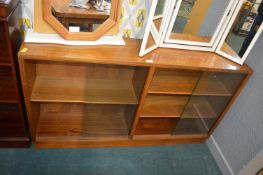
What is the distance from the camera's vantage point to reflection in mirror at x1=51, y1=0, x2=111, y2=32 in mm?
1194

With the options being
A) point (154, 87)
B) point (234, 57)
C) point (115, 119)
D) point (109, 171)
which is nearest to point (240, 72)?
point (234, 57)

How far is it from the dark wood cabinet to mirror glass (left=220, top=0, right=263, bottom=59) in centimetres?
128

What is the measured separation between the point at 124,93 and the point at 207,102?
0.65 m

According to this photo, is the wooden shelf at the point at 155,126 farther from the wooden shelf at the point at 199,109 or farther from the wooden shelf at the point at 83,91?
the wooden shelf at the point at 83,91

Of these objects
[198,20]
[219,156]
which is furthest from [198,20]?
[219,156]

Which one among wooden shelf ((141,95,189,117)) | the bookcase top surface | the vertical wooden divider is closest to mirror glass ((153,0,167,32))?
Result: the bookcase top surface

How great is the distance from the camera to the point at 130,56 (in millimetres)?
1283

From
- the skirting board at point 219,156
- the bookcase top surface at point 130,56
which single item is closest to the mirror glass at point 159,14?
the bookcase top surface at point 130,56

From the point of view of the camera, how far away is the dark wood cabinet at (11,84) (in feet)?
3.46

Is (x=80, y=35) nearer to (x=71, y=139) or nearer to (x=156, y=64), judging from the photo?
(x=156, y=64)

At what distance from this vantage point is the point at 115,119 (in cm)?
182

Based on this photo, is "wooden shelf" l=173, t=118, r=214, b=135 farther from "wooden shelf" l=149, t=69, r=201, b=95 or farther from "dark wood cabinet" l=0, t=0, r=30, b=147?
"dark wood cabinet" l=0, t=0, r=30, b=147

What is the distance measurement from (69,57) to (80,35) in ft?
0.59

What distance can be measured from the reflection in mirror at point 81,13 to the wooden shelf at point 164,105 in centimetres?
72
